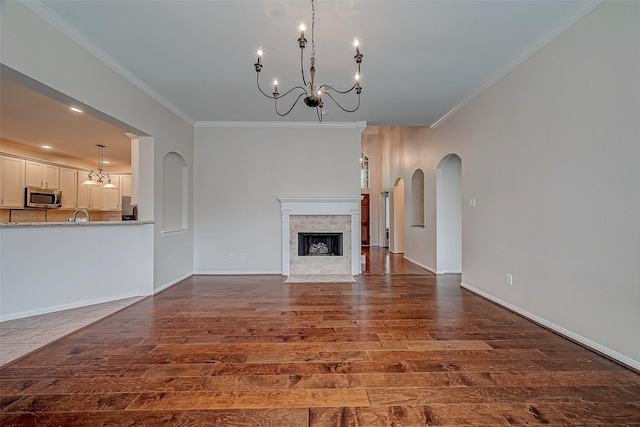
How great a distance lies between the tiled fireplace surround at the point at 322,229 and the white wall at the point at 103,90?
1.73m

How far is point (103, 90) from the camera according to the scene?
2977 mm

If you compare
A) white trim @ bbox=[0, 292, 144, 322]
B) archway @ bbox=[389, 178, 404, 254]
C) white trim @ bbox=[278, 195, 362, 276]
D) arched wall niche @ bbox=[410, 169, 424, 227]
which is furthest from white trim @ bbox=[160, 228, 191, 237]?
archway @ bbox=[389, 178, 404, 254]

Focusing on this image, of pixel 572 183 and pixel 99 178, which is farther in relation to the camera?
pixel 99 178

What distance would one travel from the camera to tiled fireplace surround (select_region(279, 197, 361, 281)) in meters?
4.98

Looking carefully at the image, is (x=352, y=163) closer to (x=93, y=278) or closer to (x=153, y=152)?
(x=153, y=152)

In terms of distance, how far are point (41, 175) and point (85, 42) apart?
5.38 m

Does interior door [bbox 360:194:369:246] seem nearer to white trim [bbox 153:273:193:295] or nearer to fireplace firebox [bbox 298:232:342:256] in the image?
fireplace firebox [bbox 298:232:342:256]

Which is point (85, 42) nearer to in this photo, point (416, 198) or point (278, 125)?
point (278, 125)

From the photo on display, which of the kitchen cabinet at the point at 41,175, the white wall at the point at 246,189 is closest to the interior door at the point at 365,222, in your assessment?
the white wall at the point at 246,189

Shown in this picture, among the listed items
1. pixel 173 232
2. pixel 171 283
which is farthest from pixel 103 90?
pixel 171 283

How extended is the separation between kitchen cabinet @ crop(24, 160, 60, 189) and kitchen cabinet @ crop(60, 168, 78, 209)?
0.45ft

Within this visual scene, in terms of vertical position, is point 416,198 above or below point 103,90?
below

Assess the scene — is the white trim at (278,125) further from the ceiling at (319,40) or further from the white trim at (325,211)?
the white trim at (325,211)

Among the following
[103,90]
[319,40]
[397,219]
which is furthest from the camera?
[397,219]
